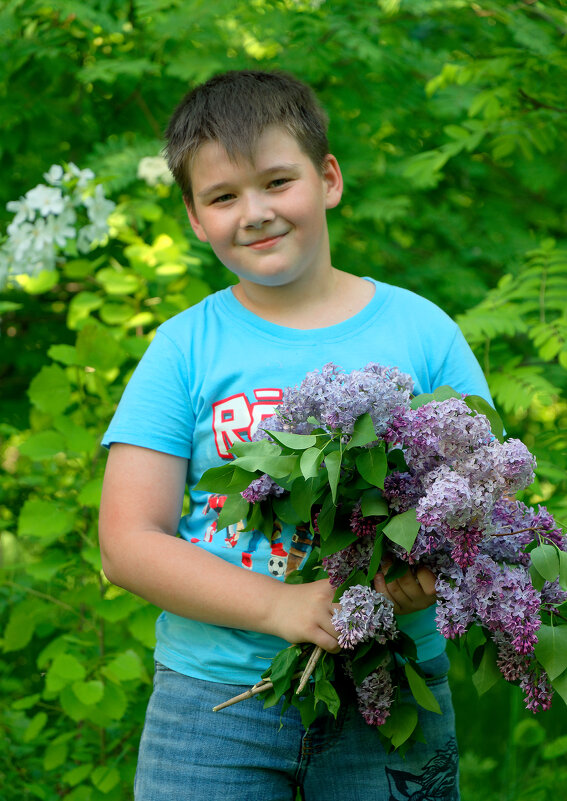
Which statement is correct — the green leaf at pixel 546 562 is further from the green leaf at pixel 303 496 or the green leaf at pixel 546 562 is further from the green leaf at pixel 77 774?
the green leaf at pixel 77 774

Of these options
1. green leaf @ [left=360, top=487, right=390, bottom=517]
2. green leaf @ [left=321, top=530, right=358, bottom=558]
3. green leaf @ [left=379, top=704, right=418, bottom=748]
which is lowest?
green leaf @ [left=379, top=704, right=418, bottom=748]

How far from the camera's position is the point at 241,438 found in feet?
5.22

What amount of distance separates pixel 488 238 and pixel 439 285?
0.34 meters

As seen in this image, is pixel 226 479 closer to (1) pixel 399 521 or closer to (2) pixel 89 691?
(1) pixel 399 521

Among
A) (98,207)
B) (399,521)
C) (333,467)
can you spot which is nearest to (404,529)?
(399,521)

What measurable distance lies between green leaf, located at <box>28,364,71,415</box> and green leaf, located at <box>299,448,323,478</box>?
4.72 ft

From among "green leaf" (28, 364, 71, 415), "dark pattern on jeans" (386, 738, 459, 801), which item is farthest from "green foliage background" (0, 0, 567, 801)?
"dark pattern on jeans" (386, 738, 459, 801)

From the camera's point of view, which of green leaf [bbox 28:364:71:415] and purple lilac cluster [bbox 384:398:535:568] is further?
green leaf [bbox 28:364:71:415]

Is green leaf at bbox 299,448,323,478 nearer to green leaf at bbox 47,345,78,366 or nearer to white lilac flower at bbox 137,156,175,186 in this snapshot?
green leaf at bbox 47,345,78,366

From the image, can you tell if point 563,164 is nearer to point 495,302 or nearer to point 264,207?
point 495,302

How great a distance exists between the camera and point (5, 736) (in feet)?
8.89

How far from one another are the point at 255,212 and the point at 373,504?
0.62 m

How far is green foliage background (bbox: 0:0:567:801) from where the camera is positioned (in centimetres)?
246

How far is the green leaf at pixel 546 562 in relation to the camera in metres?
1.29
